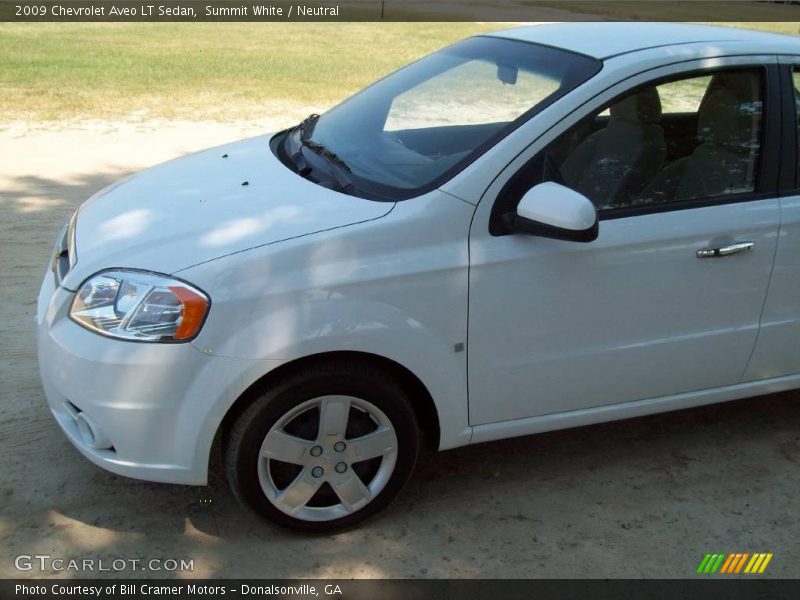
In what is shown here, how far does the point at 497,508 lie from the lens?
357cm

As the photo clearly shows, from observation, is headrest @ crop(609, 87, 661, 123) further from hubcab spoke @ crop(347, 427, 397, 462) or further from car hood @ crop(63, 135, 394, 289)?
hubcab spoke @ crop(347, 427, 397, 462)

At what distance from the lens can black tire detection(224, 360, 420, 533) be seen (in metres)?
3.06

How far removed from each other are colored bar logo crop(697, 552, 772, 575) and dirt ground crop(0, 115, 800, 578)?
32 mm

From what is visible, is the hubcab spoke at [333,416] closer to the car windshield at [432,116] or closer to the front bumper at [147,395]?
the front bumper at [147,395]

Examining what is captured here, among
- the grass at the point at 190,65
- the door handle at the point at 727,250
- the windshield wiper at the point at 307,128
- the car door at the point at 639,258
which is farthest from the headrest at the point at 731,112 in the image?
the grass at the point at 190,65

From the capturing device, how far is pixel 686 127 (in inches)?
143

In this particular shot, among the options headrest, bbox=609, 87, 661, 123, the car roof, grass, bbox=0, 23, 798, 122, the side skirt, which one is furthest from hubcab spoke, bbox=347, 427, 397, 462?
grass, bbox=0, 23, 798, 122

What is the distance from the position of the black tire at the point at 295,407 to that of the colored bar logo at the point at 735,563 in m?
1.10

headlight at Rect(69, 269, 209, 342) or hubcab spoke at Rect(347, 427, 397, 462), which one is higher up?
headlight at Rect(69, 269, 209, 342)

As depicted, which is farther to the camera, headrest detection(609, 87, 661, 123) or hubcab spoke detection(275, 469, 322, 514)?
headrest detection(609, 87, 661, 123)

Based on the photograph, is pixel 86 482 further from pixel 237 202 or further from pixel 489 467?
Answer: pixel 489 467

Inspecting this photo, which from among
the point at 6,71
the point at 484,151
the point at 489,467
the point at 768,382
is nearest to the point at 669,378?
the point at 768,382

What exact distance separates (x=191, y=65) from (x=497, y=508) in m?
13.4

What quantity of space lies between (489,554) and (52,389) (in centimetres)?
162
